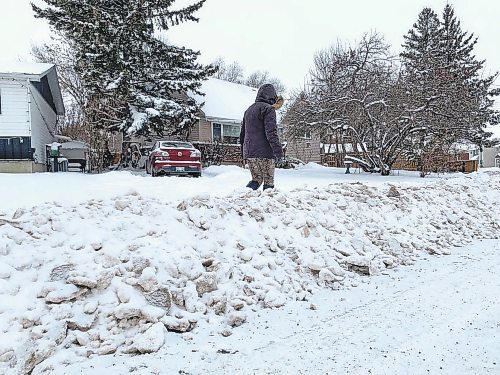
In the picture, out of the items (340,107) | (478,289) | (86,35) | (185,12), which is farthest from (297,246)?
(185,12)

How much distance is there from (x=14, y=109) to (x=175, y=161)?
6682mm

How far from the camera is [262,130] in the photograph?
6.37 meters

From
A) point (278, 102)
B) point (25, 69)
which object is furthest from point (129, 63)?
point (278, 102)

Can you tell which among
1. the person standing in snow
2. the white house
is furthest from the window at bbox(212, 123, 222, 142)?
the person standing in snow

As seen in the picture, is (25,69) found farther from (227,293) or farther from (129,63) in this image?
(227,293)

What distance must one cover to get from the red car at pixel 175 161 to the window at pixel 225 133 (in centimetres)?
1084

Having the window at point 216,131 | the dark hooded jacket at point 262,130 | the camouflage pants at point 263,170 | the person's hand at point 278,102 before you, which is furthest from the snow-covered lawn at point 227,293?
the window at point 216,131

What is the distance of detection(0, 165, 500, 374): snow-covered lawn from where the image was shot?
276 cm

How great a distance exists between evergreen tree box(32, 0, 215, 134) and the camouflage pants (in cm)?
1189

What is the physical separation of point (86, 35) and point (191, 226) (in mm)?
15175

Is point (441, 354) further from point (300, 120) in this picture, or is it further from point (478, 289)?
point (300, 120)

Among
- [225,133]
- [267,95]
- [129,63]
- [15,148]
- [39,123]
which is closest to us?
[267,95]

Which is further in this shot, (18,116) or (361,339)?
(18,116)

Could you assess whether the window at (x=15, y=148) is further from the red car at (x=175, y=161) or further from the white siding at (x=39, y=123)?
the red car at (x=175, y=161)
